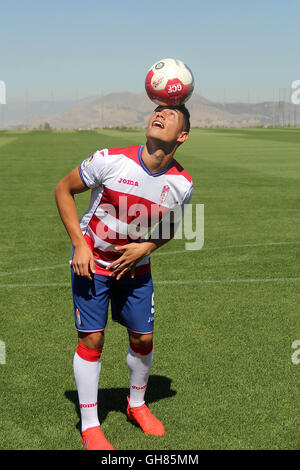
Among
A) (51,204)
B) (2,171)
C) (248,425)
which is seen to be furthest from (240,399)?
(2,171)

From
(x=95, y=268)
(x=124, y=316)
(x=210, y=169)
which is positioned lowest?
(x=210, y=169)

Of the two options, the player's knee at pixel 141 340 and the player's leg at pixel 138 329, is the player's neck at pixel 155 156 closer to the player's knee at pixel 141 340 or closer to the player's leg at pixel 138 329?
the player's leg at pixel 138 329

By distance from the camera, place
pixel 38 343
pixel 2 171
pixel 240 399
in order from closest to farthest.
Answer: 1. pixel 240 399
2. pixel 38 343
3. pixel 2 171

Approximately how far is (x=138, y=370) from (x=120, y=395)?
0.66 metres

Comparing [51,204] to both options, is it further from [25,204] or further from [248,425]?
[248,425]

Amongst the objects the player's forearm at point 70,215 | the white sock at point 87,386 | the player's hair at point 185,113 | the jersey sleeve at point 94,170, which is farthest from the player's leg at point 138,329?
the player's hair at point 185,113

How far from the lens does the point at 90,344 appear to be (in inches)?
159

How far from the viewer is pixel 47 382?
16.5 ft

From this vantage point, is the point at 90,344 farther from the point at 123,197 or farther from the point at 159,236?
the point at 123,197

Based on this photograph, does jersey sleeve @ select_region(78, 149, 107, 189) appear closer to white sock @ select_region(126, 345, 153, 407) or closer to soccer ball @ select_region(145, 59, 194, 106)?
soccer ball @ select_region(145, 59, 194, 106)

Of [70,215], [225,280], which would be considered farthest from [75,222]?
[225,280]

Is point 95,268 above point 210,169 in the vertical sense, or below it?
above

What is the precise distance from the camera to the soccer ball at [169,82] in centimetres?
389
